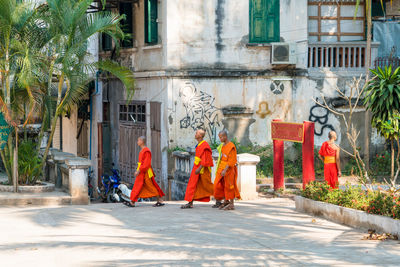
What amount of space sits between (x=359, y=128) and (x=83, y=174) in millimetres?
8986

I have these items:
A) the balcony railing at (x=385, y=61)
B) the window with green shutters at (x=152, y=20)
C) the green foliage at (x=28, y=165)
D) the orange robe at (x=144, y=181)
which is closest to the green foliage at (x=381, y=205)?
the orange robe at (x=144, y=181)

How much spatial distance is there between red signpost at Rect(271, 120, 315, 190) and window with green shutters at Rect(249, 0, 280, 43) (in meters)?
4.54

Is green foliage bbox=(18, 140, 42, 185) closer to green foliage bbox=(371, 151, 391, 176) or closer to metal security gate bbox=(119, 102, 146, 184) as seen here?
metal security gate bbox=(119, 102, 146, 184)

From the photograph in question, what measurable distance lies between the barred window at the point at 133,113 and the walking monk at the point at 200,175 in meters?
7.35

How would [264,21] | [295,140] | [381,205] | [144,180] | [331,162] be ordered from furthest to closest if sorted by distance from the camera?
[264,21]
[295,140]
[331,162]
[144,180]
[381,205]

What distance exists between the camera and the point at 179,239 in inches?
386

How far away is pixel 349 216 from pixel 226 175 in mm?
2895

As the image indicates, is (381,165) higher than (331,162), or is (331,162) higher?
(331,162)

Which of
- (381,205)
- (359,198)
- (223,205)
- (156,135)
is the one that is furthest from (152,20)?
(381,205)

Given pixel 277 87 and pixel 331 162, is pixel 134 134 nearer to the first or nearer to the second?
pixel 277 87

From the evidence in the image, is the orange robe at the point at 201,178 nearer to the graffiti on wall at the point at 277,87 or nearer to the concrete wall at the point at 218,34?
the concrete wall at the point at 218,34

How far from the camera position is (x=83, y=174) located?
1430cm

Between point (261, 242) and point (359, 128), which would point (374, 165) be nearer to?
point (359, 128)

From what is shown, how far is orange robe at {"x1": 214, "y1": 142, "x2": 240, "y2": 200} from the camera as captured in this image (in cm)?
1298
